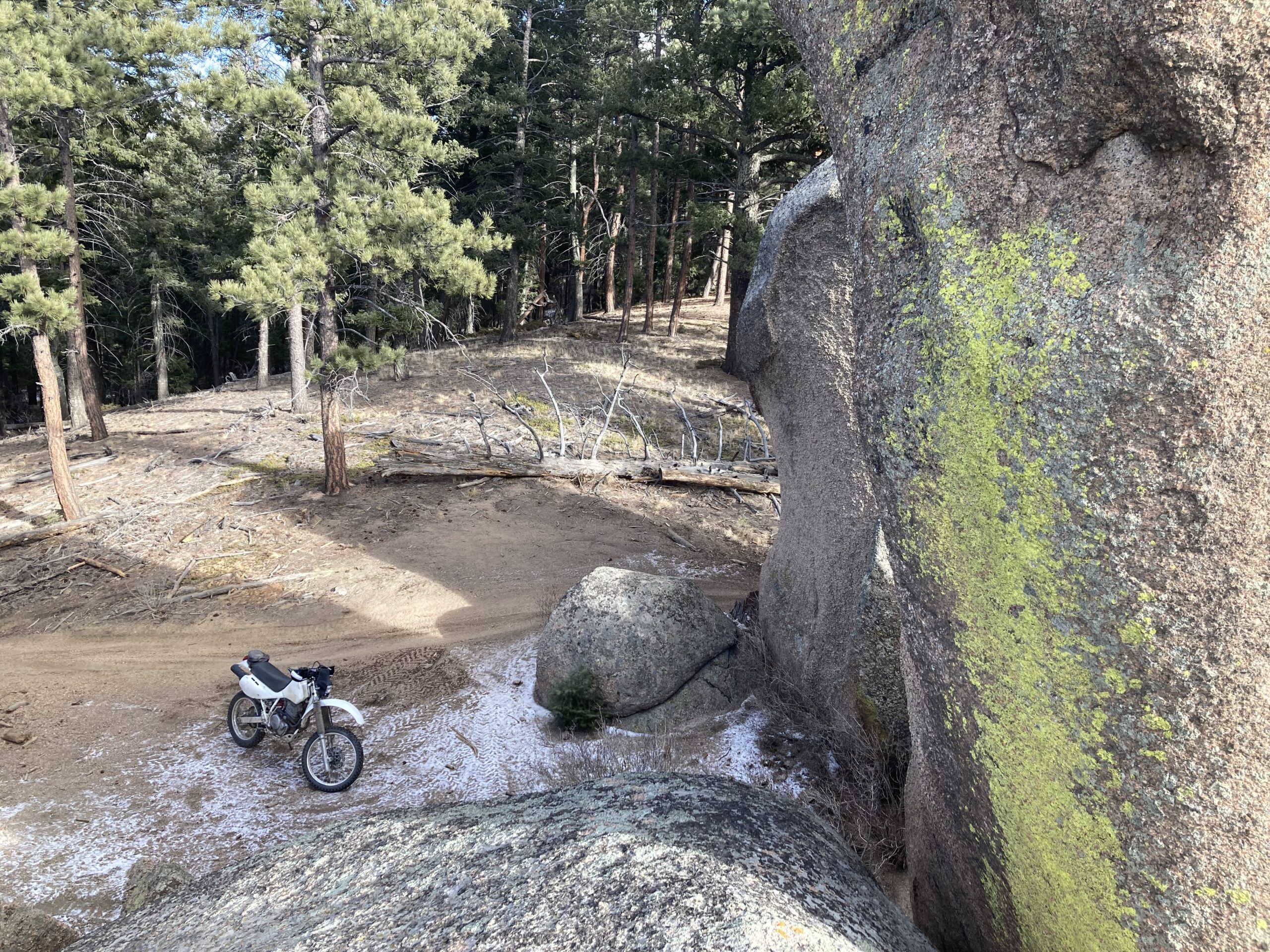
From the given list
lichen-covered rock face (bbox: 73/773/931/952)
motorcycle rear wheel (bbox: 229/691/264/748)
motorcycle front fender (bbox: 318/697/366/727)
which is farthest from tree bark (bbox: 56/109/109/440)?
lichen-covered rock face (bbox: 73/773/931/952)

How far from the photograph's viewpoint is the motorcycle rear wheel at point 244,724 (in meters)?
7.14

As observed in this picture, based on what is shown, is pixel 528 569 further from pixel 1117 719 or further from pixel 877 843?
pixel 1117 719

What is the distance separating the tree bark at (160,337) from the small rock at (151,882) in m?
23.4

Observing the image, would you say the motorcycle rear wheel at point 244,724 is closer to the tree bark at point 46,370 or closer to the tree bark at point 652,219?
the tree bark at point 46,370

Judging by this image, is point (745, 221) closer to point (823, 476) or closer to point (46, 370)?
point (823, 476)

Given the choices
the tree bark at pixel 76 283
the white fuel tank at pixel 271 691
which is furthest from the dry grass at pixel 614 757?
the tree bark at pixel 76 283

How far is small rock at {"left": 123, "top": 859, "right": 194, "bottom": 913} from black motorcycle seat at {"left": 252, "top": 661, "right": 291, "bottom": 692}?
180cm

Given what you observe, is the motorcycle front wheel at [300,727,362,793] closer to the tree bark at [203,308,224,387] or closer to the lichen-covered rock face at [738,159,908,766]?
the lichen-covered rock face at [738,159,908,766]

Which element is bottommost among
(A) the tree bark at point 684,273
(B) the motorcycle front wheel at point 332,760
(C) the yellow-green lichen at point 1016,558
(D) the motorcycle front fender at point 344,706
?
(B) the motorcycle front wheel at point 332,760

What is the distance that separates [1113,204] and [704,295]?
128ft

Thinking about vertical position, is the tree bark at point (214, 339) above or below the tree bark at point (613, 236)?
below

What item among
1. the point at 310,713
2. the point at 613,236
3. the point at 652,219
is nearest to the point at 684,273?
the point at 652,219

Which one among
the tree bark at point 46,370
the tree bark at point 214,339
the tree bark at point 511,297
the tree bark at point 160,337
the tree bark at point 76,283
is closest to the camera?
the tree bark at point 46,370

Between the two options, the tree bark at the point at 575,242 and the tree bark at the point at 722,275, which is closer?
the tree bark at the point at 575,242
